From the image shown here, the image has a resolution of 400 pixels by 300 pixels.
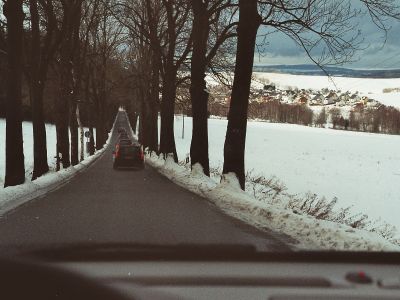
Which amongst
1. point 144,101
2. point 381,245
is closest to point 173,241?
point 381,245

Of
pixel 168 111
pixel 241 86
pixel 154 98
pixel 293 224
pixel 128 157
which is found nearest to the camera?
pixel 293 224

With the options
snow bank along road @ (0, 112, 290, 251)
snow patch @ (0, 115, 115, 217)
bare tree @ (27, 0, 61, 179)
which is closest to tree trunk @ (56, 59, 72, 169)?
bare tree @ (27, 0, 61, 179)

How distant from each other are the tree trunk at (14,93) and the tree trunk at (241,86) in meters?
6.22

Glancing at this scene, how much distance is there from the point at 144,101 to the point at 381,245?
39212 millimetres

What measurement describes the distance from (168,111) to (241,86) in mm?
12960

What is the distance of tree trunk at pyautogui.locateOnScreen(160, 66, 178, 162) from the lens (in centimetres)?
2555

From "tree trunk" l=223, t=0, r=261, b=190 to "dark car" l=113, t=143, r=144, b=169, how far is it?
13.6 metres

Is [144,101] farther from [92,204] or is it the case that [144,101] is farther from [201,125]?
[92,204]

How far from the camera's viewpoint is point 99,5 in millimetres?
27344

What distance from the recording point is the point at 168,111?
26.2m

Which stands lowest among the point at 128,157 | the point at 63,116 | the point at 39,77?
the point at 128,157

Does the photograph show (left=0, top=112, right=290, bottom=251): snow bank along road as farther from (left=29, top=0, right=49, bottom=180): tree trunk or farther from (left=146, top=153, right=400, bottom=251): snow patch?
(left=29, top=0, right=49, bottom=180): tree trunk

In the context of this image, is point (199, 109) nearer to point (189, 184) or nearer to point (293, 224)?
point (189, 184)

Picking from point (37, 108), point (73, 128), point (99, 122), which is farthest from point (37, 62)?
point (99, 122)
